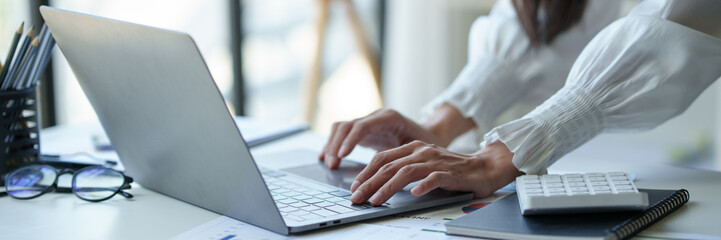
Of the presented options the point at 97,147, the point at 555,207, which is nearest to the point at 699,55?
the point at 555,207

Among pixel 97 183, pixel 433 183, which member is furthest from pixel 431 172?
pixel 97 183

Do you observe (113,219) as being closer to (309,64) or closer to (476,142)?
(476,142)

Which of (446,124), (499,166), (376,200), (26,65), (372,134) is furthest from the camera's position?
(446,124)

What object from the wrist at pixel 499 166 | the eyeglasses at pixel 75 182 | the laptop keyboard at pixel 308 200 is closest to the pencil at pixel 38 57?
the eyeglasses at pixel 75 182

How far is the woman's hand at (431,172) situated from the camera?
0.74m

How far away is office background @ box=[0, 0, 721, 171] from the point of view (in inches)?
98.1

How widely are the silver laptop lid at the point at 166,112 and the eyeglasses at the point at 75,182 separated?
0.03 m

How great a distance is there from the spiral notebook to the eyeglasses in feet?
1.49

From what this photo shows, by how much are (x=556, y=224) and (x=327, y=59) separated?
319 centimetres

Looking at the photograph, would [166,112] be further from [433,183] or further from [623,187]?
[623,187]

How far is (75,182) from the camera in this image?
0.87m

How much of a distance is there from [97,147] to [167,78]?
0.63 m

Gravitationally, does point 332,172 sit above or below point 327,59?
above

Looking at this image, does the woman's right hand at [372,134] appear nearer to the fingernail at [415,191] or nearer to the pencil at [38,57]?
the fingernail at [415,191]
